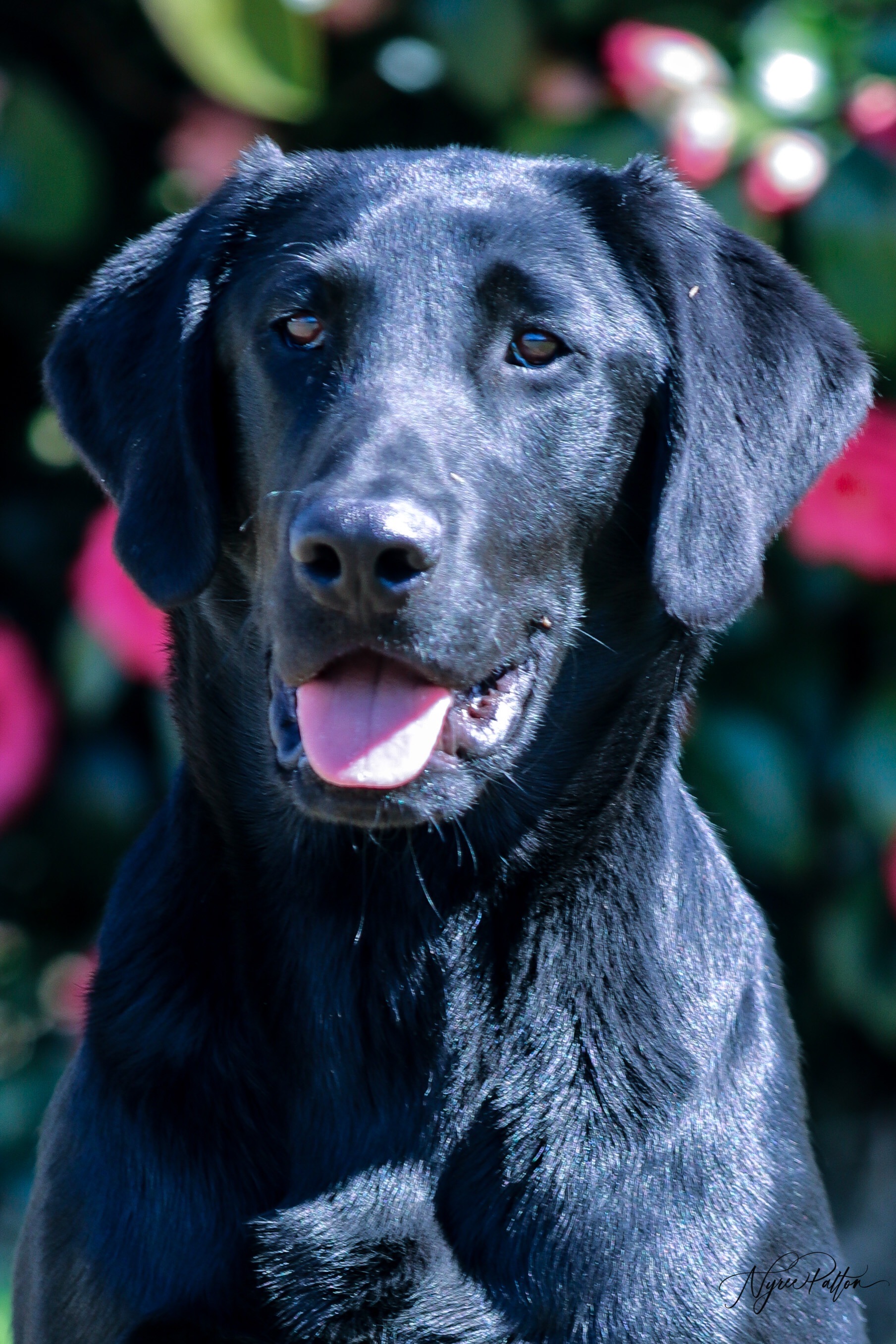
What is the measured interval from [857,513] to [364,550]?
80.0 inches

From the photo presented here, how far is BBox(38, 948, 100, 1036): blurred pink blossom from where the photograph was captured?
13.8 ft

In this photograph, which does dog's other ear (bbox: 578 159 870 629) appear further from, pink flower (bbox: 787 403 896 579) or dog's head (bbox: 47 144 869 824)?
pink flower (bbox: 787 403 896 579)

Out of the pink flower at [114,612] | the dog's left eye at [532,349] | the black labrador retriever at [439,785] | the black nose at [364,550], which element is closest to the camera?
the black nose at [364,550]

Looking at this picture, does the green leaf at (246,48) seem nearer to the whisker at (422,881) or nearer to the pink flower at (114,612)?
the pink flower at (114,612)

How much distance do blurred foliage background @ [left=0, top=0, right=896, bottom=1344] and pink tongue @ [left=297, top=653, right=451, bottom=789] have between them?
1.67 metres

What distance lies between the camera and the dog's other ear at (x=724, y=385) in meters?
2.40

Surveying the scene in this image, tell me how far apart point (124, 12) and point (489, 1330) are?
323cm

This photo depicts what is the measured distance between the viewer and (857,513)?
12.5ft

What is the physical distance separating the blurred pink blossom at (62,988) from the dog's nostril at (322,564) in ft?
7.45

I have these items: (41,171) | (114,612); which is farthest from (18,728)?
(41,171)

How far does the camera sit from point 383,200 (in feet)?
8.21

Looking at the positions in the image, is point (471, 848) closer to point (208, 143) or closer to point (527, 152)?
point (527, 152)

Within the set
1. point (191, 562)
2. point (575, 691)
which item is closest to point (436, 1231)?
point (575, 691)
